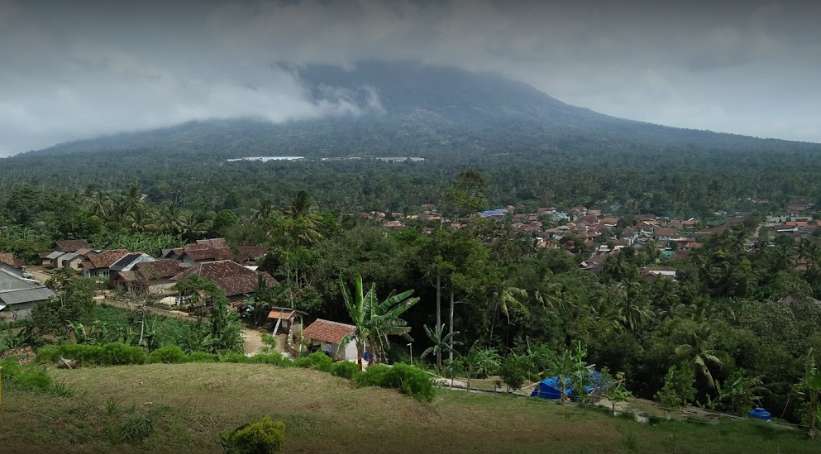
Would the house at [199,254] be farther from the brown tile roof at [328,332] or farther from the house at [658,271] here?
the house at [658,271]

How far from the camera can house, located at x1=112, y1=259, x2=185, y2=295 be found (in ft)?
92.6

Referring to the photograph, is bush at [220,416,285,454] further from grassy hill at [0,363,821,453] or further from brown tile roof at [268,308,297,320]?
brown tile roof at [268,308,297,320]

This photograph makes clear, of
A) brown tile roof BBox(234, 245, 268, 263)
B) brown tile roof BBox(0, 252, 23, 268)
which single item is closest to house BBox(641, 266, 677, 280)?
brown tile roof BBox(234, 245, 268, 263)

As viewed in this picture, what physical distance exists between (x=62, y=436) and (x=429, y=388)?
7893 millimetres

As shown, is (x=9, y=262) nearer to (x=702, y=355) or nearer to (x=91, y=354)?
(x=91, y=354)

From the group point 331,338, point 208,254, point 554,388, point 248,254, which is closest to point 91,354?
point 331,338

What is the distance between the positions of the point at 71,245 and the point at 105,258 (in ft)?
16.7

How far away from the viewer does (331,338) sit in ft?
67.4

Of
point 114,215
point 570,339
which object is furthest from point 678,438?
point 114,215

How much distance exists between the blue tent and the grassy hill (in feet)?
4.78

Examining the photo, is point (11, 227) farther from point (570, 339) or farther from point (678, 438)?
point (678, 438)

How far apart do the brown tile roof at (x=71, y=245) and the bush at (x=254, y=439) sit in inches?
1230

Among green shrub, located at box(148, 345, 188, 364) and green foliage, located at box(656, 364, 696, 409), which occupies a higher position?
green shrub, located at box(148, 345, 188, 364)

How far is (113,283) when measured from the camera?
29.7 metres
